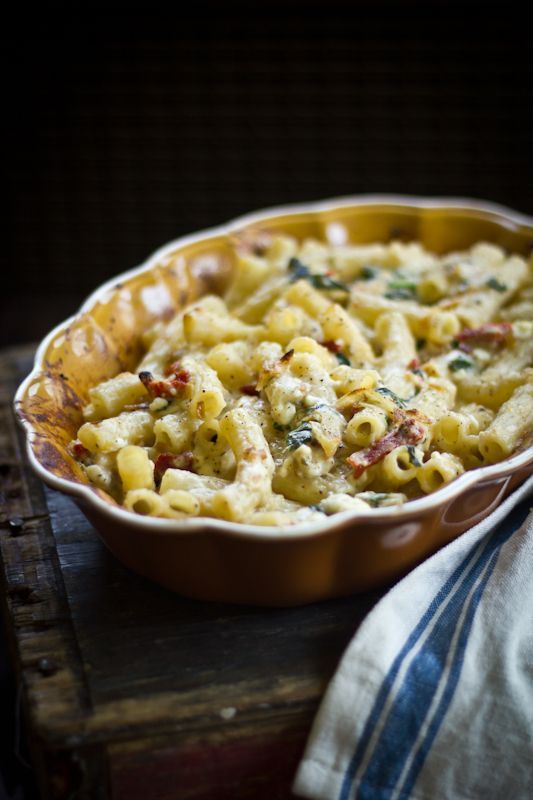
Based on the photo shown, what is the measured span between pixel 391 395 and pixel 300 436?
21cm

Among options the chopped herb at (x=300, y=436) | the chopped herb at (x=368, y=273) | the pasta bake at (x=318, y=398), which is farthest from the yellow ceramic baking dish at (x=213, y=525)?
the chopped herb at (x=368, y=273)

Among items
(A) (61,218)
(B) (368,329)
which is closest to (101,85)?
(A) (61,218)

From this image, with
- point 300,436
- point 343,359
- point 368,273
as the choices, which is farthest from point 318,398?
point 368,273

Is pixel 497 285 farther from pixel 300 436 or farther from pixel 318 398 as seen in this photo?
pixel 300 436

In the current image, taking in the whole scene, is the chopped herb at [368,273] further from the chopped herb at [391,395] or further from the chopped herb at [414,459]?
the chopped herb at [414,459]

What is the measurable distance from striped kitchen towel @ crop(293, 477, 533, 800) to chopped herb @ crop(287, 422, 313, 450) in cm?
28

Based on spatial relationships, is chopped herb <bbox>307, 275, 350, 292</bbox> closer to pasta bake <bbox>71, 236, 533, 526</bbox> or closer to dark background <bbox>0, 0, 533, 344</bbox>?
pasta bake <bbox>71, 236, 533, 526</bbox>

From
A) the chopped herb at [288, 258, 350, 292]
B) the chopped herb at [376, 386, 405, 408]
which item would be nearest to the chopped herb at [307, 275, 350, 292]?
the chopped herb at [288, 258, 350, 292]

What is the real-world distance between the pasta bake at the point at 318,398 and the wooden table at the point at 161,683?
0.61 ft

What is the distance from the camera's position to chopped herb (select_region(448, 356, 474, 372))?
1.88 m

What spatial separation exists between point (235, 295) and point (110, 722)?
123 centimetres

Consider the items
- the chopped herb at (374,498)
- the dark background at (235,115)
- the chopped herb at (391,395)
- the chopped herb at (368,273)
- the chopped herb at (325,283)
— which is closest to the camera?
→ the chopped herb at (374,498)

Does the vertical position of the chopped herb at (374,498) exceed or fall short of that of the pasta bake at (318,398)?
it falls short

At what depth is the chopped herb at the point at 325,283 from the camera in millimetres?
2123
